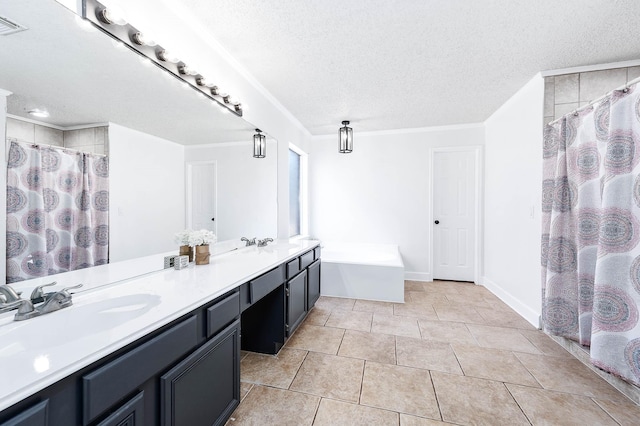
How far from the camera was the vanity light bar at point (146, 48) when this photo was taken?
1194mm

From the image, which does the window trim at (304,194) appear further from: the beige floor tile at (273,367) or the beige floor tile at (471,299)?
the beige floor tile at (471,299)

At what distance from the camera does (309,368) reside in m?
1.93

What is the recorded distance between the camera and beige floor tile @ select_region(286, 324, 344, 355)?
2210 millimetres

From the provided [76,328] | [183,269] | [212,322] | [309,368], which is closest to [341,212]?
[309,368]

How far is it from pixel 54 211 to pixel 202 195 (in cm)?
84

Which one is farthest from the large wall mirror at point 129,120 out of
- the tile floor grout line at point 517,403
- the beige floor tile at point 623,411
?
the beige floor tile at point 623,411

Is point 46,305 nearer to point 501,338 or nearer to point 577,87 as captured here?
point 501,338

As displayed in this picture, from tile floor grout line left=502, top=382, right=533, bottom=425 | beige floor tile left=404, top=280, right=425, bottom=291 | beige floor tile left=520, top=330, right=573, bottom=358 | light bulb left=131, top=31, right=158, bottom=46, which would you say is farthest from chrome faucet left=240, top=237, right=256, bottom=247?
beige floor tile left=520, top=330, right=573, bottom=358

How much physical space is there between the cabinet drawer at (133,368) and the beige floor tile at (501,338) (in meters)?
2.34

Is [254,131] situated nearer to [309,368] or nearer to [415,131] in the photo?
[309,368]

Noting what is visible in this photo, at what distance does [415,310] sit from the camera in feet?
9.89

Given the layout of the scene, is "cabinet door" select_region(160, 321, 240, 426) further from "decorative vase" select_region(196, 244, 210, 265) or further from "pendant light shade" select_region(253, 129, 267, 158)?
"pendant light shade" select_region(253, 129, 267, 158)

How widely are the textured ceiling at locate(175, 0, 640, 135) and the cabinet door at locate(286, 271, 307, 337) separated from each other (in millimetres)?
1855

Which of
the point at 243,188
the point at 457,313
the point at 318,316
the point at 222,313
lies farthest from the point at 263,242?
the point at 457,313
